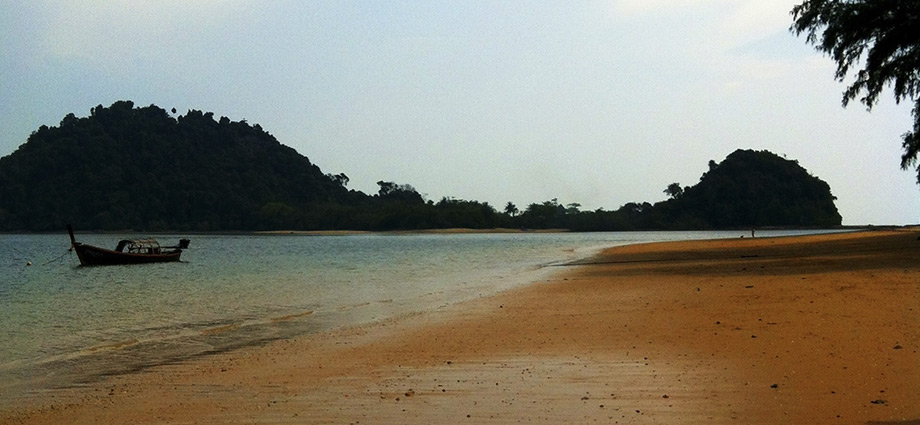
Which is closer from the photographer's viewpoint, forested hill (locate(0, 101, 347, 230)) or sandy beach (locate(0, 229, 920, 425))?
sandy beach (locate(0, 229, 920, 425))

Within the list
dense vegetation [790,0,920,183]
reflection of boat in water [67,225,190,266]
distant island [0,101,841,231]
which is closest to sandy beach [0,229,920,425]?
dense vegetation [790,0,920,183]

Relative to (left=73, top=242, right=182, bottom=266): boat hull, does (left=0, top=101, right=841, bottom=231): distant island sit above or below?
above

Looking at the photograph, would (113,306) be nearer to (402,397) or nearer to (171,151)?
(402,397)

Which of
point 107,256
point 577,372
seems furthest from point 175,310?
point 107,256

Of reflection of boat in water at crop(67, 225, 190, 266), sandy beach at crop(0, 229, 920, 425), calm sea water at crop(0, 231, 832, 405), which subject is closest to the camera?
sandy beach at crop(0, 229, 920, 425)

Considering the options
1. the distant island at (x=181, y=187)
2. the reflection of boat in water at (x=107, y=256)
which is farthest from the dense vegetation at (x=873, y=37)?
the distant island at (x=181, y=187)

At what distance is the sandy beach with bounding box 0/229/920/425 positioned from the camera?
7.37 meters

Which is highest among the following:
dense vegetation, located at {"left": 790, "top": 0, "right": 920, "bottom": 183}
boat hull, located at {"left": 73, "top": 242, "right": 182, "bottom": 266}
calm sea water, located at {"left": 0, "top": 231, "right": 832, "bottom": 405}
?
dense vegetation, located at {"left": 790, "top": 0, "right": 920, "bottom": 183}

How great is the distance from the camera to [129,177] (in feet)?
562

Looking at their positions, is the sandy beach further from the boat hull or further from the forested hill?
the forested hill

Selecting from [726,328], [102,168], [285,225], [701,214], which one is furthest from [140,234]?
[726,328]

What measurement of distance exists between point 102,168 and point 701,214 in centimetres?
13555

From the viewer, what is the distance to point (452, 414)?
7.49 meters

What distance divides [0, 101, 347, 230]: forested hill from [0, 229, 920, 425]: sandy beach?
167 metres
